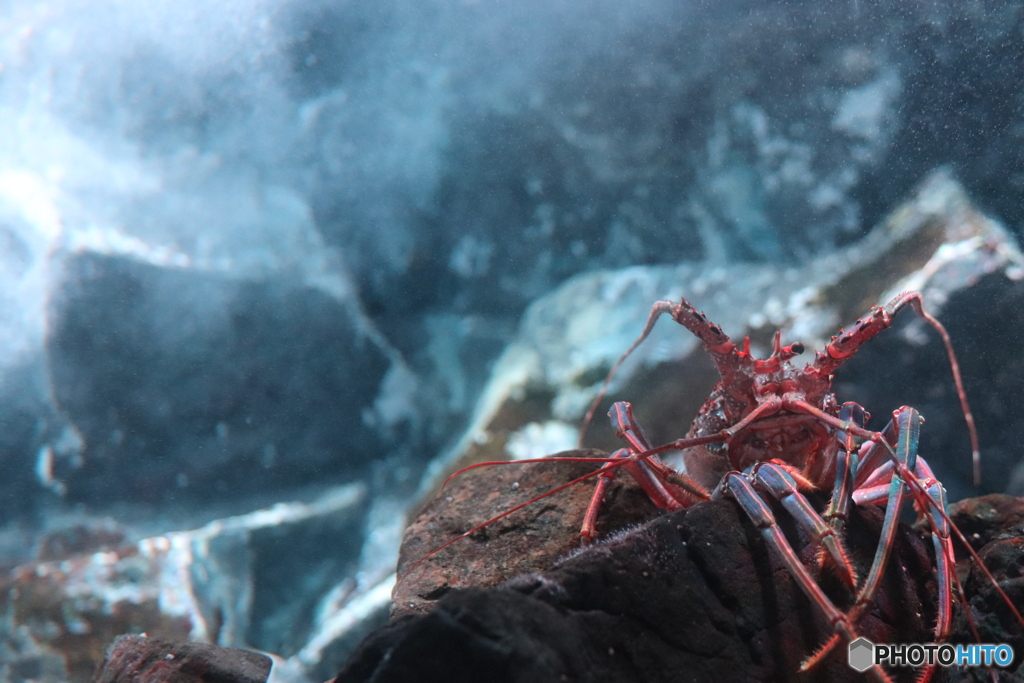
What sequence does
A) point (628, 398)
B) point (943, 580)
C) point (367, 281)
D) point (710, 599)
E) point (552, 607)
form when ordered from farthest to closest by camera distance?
point (367, 281)
point (628, 398)
point (943, 580)
point (710, 599)
point (552, 607)

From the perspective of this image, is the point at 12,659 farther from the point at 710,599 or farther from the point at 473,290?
the point at 710,599

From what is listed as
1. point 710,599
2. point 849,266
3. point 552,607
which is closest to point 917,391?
point 849,266

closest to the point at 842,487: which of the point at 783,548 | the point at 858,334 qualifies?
the point at 783,548

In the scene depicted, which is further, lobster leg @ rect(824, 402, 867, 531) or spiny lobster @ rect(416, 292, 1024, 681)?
lobster leg @ rect(824, 402, 867, 531)

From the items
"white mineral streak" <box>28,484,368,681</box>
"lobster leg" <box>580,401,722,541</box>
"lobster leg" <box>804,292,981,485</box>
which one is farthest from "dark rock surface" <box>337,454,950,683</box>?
"white mineral streak" <box>28,484,368,681</box>

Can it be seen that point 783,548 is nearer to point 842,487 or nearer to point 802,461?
point 842,487

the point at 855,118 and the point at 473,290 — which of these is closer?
the point at 855,118
